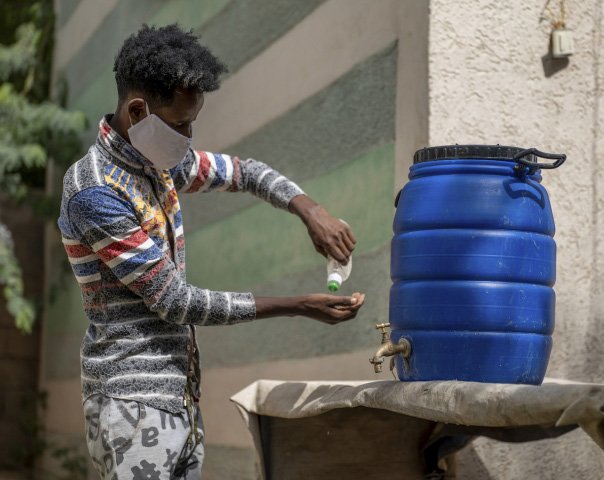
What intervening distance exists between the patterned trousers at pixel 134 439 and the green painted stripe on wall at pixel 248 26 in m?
2.46

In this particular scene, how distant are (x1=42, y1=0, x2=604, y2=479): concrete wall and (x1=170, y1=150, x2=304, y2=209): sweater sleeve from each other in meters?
0.76

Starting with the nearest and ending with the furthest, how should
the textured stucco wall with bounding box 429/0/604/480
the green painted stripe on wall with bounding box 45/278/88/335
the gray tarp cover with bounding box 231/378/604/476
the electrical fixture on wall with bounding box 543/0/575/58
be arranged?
the gray tarp cover with bounding box 231/378/604/476 → the textured stucco wall with bounding box 429/0/604/480 → the electrical fixture on wall with bounding box 543/0/575/58 → the green painted stripe on wall with bounding box 45/278/88/335

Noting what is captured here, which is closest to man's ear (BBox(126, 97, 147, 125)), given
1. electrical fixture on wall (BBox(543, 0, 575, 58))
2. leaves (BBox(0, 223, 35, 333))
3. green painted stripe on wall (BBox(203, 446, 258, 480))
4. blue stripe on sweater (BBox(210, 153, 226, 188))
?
blue stripe on sweater (BBox(210, 153, 226, 188))

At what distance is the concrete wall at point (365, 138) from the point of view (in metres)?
3.86

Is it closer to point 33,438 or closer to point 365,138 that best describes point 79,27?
point 33,438

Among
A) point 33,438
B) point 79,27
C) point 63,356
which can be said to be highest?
point 79,27

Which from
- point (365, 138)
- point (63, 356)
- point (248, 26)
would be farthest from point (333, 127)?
point (63, 356)

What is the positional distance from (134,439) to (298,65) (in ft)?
8.25

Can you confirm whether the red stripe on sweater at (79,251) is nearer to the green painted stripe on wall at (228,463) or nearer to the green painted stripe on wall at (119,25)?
the green painted stripe on wall at (228,463)

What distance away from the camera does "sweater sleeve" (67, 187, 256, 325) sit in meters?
2.76

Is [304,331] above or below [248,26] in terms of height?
below

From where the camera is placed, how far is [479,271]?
286cm

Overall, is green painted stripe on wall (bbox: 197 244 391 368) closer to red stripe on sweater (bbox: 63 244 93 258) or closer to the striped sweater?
the striped sweater

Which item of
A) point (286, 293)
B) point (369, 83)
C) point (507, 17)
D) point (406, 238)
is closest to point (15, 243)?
point (286, 293)
